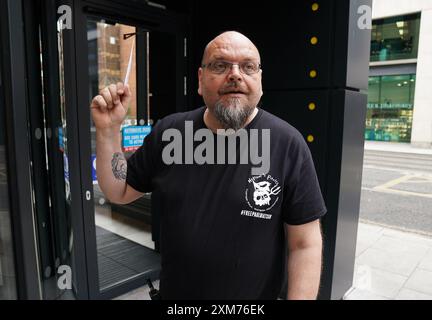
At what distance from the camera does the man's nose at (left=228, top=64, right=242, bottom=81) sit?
149cm

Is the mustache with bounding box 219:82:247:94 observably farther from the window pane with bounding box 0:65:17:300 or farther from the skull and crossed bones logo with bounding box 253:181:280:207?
the window pane with bounding box 0:65:17:300

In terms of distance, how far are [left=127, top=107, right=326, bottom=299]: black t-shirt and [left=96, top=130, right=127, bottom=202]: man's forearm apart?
0.87 ft

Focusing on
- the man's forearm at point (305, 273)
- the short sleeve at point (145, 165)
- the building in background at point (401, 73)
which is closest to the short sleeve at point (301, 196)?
the man's forearm at point (305, 273)

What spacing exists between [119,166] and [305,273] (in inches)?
38.1

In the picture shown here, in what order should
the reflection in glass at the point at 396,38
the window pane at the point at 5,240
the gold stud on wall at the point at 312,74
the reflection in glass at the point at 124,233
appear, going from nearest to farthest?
the window pane at the point at 5,240 → the gold stud on wall at the point at 312,74 → the reflection in glass at the point at 124,233 → the reflection in glass at the point at 396,38

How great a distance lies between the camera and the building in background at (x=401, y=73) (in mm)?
17062

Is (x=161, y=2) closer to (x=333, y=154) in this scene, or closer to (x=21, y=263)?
(x=333, y=154)

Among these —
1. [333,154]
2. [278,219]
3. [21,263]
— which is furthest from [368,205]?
[21,263]

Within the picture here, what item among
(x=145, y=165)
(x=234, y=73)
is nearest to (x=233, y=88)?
(x=234, y=73)

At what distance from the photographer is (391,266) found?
442 centimetres

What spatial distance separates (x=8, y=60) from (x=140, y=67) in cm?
322

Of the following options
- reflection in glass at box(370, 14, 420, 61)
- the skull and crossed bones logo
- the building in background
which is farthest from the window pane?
reflection in glass at box(370, 14, 420, 61)

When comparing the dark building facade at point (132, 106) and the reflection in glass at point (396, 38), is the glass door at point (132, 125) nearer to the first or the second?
the dark building facade at point (132, 106)
